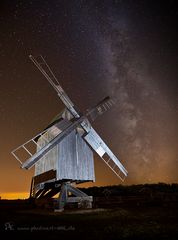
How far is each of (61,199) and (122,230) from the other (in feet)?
30.3

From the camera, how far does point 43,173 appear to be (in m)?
17.8

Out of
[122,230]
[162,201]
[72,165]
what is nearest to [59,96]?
[72,165]

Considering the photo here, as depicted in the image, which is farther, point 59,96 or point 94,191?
point 94,191

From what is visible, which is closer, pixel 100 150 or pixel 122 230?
pixel 122 230

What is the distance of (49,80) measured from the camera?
703 inches

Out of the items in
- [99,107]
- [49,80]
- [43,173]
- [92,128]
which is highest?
[49,80]

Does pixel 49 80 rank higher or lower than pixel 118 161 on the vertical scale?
higher

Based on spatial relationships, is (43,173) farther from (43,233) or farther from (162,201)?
(43,233)

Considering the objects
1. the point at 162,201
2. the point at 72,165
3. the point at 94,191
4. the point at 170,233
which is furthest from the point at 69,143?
the point at 94,191

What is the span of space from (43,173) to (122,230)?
34.5 ft

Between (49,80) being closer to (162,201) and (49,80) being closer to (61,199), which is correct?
(61,199)

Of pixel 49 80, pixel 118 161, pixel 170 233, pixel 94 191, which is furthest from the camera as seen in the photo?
pixel 94 191

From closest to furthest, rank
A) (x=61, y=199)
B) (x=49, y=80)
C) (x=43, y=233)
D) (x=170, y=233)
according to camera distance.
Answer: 1. (x=170, y=233)
2. (x=43, y=233)
3. (x=61, y=199)
4. (x=49, y=80)

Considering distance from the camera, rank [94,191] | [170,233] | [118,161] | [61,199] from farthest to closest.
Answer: [94,191] → [118,161] → [61,199] → [170,233]
